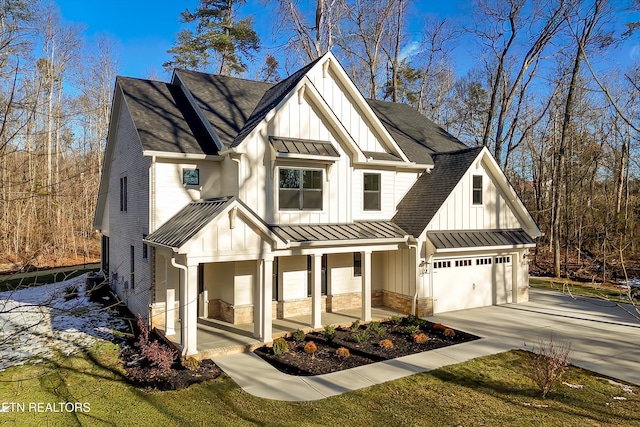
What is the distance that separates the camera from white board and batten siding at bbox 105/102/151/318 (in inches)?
500

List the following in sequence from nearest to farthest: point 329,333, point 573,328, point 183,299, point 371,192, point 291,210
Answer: point 183,299 → point 329,333 → point 573,328 → point 291,210 → point 371,192

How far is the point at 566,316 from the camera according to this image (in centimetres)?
1419

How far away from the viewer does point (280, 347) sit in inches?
409

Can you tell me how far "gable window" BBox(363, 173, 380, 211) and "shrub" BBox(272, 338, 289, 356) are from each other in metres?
6.16

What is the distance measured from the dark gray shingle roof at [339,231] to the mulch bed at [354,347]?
2771 mm

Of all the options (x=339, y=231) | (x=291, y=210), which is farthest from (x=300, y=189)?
(x=339, y=231)

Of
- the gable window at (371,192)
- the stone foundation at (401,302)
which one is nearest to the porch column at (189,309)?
the gable window at (371,192)

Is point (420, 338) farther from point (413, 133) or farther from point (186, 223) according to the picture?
point (413, 133)

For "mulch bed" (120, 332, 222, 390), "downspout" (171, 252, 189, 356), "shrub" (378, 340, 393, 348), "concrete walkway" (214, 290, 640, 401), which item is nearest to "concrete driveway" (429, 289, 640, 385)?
"concrete walkway" (214, 290, 640, 401)

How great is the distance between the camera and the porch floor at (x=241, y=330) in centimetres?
1045

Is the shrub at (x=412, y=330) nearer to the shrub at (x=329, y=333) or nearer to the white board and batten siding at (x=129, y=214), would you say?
the shrub at (x=329, y=333)

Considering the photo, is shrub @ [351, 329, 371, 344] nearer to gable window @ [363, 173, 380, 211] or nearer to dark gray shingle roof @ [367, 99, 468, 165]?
gable window @ [363, 173, 380, 211]

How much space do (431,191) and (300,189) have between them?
525cm

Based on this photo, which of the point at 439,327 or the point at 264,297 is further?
the point at 439,327
